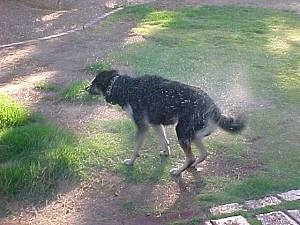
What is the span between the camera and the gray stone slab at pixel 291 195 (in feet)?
16.5

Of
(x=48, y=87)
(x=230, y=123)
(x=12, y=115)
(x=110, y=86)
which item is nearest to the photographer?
(x=230, y=123)

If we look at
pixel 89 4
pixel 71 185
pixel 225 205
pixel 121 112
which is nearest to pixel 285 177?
pixel 225 205

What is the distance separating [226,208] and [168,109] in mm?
1099

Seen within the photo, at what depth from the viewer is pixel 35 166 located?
5.58 metres

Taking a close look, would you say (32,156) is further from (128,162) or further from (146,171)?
(146,171)

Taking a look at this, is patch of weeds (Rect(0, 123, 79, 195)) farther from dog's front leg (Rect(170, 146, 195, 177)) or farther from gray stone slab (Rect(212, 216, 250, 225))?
gray stone slab (Rect(212, 216, 250, 225))

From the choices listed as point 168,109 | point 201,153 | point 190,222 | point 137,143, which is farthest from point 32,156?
point 190,222

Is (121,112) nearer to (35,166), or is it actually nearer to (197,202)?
(35,166)

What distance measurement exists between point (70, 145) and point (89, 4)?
33.4 feet

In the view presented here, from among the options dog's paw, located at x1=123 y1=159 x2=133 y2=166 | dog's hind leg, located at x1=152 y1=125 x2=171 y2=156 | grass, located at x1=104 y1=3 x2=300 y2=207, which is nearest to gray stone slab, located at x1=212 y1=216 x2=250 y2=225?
grass, located at x1=104 y1=3 x2=300 y2=207

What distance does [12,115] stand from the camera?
691 centimetres

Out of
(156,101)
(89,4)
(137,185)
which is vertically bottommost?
(89,4)

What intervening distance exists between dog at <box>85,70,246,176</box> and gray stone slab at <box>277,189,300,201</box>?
2.28 ft

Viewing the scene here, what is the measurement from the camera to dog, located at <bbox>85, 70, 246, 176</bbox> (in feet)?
17.7
